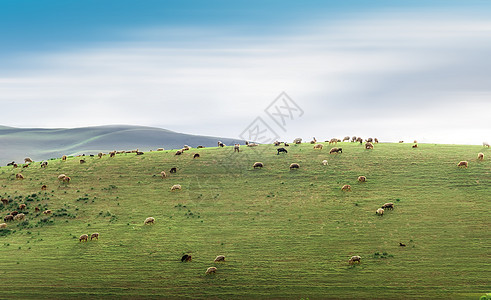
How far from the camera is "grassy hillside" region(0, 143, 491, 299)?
4641 centimetres

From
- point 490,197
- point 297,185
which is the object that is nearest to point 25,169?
point 297,185

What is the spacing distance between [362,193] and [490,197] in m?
15.5

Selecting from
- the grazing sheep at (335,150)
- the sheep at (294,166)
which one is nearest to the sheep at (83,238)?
the sheep at (294,166)

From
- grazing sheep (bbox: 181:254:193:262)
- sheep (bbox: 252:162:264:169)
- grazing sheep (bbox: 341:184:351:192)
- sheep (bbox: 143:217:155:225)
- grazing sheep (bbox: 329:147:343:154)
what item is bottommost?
grazing sheep (bbox: 181:254:193:262)

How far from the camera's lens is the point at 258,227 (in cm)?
5734

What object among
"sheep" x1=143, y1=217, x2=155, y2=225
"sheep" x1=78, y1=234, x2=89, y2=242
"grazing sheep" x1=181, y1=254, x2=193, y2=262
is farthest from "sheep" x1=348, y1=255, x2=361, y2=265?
"sheep" x1=78, y1=234, x2=89, y2=242

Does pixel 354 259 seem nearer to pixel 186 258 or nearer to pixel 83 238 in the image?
pixel 186 258

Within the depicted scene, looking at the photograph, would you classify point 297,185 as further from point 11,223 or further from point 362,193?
point 11,223

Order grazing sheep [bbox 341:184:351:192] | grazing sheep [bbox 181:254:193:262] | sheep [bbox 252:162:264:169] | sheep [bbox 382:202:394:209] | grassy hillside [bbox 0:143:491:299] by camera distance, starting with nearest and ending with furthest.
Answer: grassy hillside [bbox 0:143:491:299] → grazing sheep [bbox 181:254:193:262] → sheep [bbox 382:202:394:209] → grazing sheep [bbox 341:184:351:192] → sheep [bbox 252:162:264:169]

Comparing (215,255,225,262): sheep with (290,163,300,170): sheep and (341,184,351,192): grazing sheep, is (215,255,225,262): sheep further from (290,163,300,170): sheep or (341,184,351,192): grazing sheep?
(290,163,300,170): sheep

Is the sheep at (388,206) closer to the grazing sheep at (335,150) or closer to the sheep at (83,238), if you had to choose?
the grazing sheep at (335,150)

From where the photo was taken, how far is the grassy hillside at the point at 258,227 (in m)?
46.4

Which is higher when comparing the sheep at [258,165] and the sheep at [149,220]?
the sheep at [258,165]

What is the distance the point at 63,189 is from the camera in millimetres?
70750
